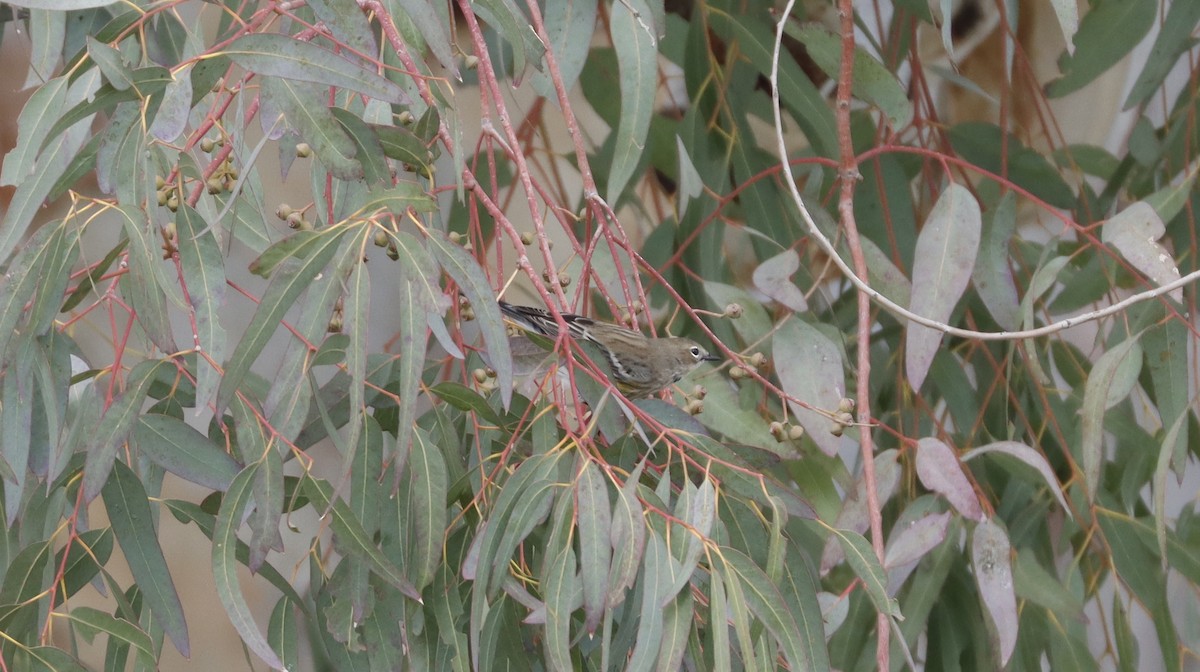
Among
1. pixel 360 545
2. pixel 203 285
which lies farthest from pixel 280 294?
pixel 360 545

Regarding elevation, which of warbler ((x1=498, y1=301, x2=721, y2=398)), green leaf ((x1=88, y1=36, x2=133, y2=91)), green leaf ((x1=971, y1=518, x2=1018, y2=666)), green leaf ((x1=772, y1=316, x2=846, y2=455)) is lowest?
green leaf ((x1=971, y1=518, x2=1018, y2=666))

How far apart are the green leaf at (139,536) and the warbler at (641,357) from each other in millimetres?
304

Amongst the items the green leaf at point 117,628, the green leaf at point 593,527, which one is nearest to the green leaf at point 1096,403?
the green leaf at point 593,527

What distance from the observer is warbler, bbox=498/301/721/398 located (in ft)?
3.55

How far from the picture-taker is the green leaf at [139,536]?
0.85 meters

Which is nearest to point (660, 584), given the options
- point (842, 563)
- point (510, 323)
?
point (510, 323)

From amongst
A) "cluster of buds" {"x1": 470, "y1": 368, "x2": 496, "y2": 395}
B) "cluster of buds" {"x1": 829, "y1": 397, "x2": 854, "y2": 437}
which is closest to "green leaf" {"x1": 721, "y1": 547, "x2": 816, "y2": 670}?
"cluster of buds" {"x1": 829, "y1": 397, "x2": 854, "y2": 437}

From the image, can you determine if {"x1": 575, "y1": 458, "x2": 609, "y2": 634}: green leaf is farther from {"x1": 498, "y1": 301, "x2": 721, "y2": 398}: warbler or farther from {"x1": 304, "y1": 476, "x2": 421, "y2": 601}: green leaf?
{"x1": 498, "y1": 301, "x2": 721, "y2": 398}: warbler

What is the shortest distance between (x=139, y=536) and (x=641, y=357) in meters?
0.48

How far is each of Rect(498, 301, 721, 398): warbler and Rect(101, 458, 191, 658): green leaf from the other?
0.30 metres

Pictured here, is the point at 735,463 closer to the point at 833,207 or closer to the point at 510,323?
the point at 510,323

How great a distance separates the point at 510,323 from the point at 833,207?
2.70 ft

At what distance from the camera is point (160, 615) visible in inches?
33.5

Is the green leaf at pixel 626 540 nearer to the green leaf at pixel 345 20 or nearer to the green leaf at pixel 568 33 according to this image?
the green leaf at pixel 345 20
